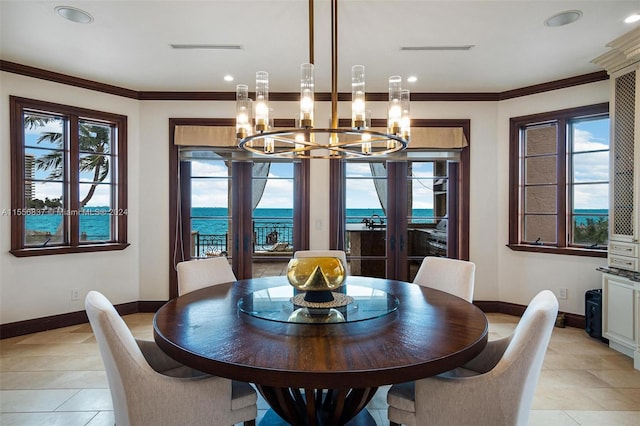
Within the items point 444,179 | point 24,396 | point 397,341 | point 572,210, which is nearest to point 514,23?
point 444,179

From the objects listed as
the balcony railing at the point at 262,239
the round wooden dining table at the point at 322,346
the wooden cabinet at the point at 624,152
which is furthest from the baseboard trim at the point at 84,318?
the round wooden dining table at the point at 322,346

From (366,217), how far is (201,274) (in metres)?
2.44

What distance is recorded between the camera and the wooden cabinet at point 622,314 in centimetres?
294

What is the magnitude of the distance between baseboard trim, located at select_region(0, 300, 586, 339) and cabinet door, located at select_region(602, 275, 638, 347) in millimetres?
640

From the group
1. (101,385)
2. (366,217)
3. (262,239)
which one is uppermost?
(366,217)

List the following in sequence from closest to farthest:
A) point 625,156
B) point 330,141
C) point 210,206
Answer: point 330,141, point 625,156, point 210,206

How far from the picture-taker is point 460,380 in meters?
1.38

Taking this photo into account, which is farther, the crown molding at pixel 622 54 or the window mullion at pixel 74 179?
the window mullion at pixel 74 179

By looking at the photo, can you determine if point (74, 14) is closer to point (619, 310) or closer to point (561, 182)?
point (561, 182)

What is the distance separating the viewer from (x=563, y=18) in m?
2.68

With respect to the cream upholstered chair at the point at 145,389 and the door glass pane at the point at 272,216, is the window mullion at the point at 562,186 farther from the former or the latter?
the cream upholstered chair at the point at 145,389

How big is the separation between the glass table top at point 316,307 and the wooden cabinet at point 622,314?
2368 mm

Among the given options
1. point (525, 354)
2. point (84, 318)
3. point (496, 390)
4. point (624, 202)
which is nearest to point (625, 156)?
point (624, 202)

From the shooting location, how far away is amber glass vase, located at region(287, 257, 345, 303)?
187 centimetres
